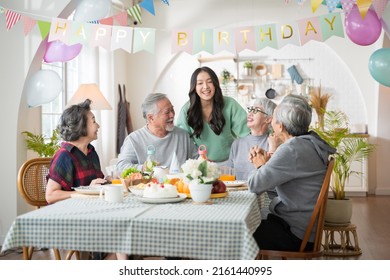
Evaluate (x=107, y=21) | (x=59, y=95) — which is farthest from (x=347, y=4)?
(x=59, y=95)

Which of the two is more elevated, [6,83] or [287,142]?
[6,83]

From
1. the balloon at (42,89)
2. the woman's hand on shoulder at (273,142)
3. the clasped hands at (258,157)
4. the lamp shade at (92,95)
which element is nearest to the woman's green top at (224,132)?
the woman's hand on shoulder at (273,142)

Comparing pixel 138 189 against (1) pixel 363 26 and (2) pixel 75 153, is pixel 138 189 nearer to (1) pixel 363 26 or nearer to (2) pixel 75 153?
(2) pixel 75 153

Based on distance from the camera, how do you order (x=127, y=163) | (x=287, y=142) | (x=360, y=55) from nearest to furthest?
(x=287, y=142), (x=127, y=163), (x=360, y=55)

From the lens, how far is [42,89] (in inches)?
182

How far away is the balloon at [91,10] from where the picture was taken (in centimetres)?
482

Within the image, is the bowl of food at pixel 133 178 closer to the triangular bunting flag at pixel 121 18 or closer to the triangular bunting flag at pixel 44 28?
the triangular bunting flag at pixel 44 28

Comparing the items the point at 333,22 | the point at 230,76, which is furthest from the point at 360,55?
the point at 333,22

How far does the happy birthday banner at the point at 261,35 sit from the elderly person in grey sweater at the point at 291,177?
5.96ft

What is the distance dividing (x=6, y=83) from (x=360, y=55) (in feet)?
16.6

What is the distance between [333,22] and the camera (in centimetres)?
459
